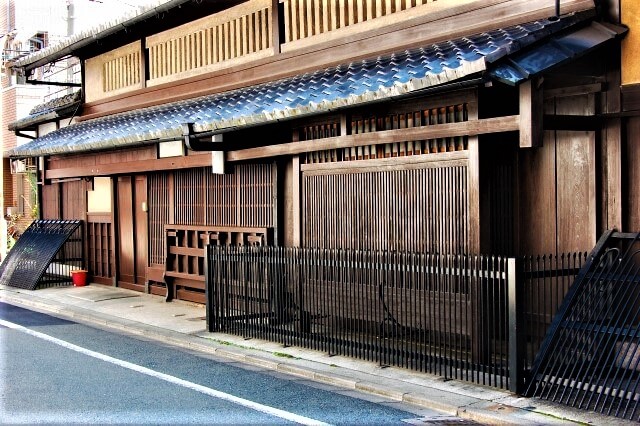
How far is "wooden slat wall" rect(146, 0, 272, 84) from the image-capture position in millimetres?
14383

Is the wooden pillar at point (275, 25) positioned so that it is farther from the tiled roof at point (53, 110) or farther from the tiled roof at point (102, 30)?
the tiled roof at point (53, 110)

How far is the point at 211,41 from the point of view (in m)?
15.8

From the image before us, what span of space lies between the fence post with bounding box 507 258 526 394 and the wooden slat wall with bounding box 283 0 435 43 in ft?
15.6

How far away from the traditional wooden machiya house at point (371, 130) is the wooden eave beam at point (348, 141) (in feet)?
0.09

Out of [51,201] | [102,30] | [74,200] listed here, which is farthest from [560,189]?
[51,201]

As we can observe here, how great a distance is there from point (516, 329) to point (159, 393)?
13.1ft

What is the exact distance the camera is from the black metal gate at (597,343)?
23.4 ft

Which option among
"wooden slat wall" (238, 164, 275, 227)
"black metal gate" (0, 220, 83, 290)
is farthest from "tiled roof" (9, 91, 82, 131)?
"wooden slat wall" (238, 164, 275, 227)

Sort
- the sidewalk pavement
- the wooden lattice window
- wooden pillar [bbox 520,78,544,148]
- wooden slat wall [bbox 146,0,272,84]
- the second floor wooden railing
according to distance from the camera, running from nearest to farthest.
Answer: the sidewalk pavement → wooden pillar [bbox 520,78,544,148] → the wooden lattice window → the second floor wooden railing → wooden slat wall [bbox 146,0,272,84]

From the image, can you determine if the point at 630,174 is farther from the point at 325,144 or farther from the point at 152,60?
the point at 152,60

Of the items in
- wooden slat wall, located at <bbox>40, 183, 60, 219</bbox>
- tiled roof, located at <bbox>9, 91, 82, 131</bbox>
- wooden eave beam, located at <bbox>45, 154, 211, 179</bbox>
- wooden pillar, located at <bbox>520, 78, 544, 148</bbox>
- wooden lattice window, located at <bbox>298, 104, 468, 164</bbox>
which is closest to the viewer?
wooden pillar, located at <bbox>520, 78, 544, 148</bbox>

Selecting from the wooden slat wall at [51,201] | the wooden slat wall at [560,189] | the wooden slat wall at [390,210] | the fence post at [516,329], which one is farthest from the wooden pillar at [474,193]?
the wooden slat wall at [51,201]

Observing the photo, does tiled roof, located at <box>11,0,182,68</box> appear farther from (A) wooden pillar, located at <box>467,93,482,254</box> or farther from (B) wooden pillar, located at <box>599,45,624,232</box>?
(B) wooden pillar, located at <box>599,45,624,232</box>

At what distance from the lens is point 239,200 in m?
14.4
